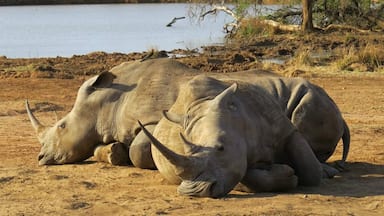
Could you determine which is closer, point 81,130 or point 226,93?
point 226,93

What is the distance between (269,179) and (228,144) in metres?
0.72

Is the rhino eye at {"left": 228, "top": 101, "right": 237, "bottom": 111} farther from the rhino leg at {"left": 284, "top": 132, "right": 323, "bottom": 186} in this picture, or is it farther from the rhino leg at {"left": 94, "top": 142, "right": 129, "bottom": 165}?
the rhino leg at {"left": 94, "top": 142, "right": 129, "bottom": 165}

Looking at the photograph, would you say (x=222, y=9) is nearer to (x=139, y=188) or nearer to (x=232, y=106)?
(x=139, y=188)

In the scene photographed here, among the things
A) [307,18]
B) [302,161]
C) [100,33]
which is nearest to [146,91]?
[302,161]

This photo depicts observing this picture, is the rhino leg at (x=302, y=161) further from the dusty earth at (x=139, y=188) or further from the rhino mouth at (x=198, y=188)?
the rhino mouth at (x=198, y=188)

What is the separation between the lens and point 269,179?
8.33 metres

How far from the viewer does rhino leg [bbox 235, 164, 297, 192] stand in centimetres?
829

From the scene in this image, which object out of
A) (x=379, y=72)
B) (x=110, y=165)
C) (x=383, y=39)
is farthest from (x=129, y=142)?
(x=383, y=39)

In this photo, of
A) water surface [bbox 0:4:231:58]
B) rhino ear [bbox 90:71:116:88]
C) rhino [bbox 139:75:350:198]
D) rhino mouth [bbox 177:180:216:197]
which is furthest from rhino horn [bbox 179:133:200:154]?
water surface [bbox 0:4:231:58]

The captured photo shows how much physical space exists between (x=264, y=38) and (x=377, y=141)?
21.9 m

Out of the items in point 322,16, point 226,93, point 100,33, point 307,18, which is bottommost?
point 100,33

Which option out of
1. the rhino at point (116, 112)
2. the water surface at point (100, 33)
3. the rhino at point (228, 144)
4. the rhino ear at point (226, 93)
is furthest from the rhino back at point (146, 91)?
the water surface at point (100, 33)

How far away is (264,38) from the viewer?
112ft

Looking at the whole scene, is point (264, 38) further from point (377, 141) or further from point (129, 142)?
point (129, 142)
